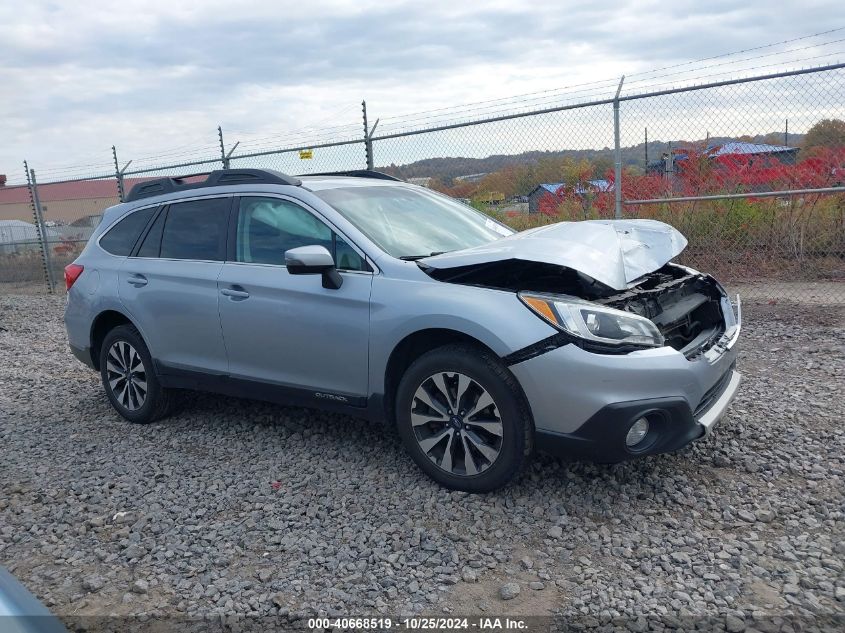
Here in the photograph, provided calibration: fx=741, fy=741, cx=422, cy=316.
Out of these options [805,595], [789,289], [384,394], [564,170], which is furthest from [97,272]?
[789,289]

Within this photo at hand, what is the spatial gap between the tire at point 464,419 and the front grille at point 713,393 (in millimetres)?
846

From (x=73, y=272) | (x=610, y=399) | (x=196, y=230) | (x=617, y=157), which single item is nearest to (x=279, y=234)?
(x=196, y=230)

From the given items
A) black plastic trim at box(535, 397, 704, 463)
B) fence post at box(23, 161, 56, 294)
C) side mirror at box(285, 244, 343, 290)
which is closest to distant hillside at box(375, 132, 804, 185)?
side mirror at box(285, 244, 343, 290)

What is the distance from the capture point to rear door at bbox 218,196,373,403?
4.12m

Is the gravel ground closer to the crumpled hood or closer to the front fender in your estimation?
the front fender

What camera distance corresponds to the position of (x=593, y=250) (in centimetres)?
388

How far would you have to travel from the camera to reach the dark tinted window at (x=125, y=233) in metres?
5.44

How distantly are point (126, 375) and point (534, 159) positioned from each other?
5286mm

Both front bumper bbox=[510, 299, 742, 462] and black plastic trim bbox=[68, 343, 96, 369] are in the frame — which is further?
black plastic trim bbox=[68, 343, 96, 369]

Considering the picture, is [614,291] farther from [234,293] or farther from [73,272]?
[73,272]

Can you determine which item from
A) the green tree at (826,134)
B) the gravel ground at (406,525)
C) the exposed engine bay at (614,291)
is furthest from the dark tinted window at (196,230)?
the green tree at (826,134)

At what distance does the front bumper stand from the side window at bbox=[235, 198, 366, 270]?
1.30 meters

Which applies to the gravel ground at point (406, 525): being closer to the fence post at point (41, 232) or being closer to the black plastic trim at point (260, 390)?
the black plastic trim at point (260, 390)

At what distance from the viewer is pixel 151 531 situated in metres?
3.77
